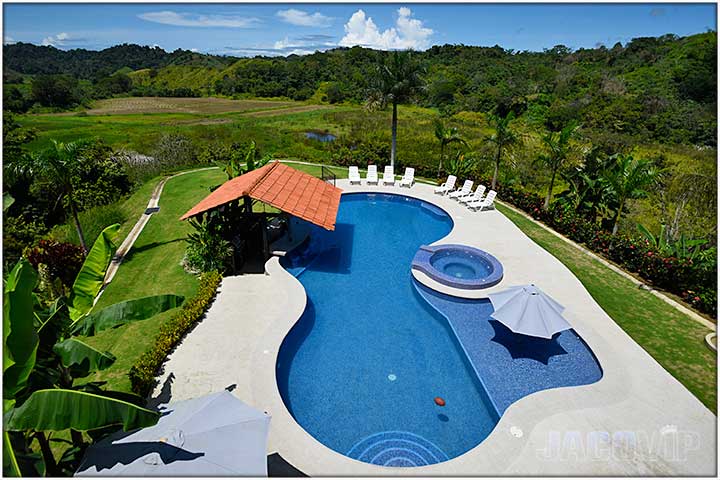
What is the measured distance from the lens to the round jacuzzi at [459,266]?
14.5 m

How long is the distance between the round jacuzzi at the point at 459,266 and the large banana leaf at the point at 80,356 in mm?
10904

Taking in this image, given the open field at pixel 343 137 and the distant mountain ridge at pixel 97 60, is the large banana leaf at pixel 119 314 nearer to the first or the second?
the open field at pixel 343 137

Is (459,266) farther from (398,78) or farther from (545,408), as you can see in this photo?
(398,78)

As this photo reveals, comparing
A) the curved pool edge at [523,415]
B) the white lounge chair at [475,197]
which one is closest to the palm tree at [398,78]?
the white lounge chair at [475,197]

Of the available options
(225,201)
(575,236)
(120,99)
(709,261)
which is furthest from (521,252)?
(120,99)

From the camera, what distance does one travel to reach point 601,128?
52438 millimetres

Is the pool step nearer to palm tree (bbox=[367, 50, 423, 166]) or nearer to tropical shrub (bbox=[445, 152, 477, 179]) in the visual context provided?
tropical shrub (bbox=[445, 152, 477, 179])

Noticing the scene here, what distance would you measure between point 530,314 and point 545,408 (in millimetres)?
2717

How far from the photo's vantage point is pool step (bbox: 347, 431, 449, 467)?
8.58 meters

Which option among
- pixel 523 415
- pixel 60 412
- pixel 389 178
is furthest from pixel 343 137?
pixel 60 412

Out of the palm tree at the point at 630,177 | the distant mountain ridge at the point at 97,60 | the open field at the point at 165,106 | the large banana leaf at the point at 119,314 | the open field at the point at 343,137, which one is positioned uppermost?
the distant mountain ridge at the point at 97,60

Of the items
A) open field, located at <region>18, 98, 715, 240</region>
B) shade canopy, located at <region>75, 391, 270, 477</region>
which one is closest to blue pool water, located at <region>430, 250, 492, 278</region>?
open field, located at <region>18, 98, 715, 240</region>

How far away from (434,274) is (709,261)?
8821mm

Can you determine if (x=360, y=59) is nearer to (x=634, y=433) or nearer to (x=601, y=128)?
(x=601, y=128)
